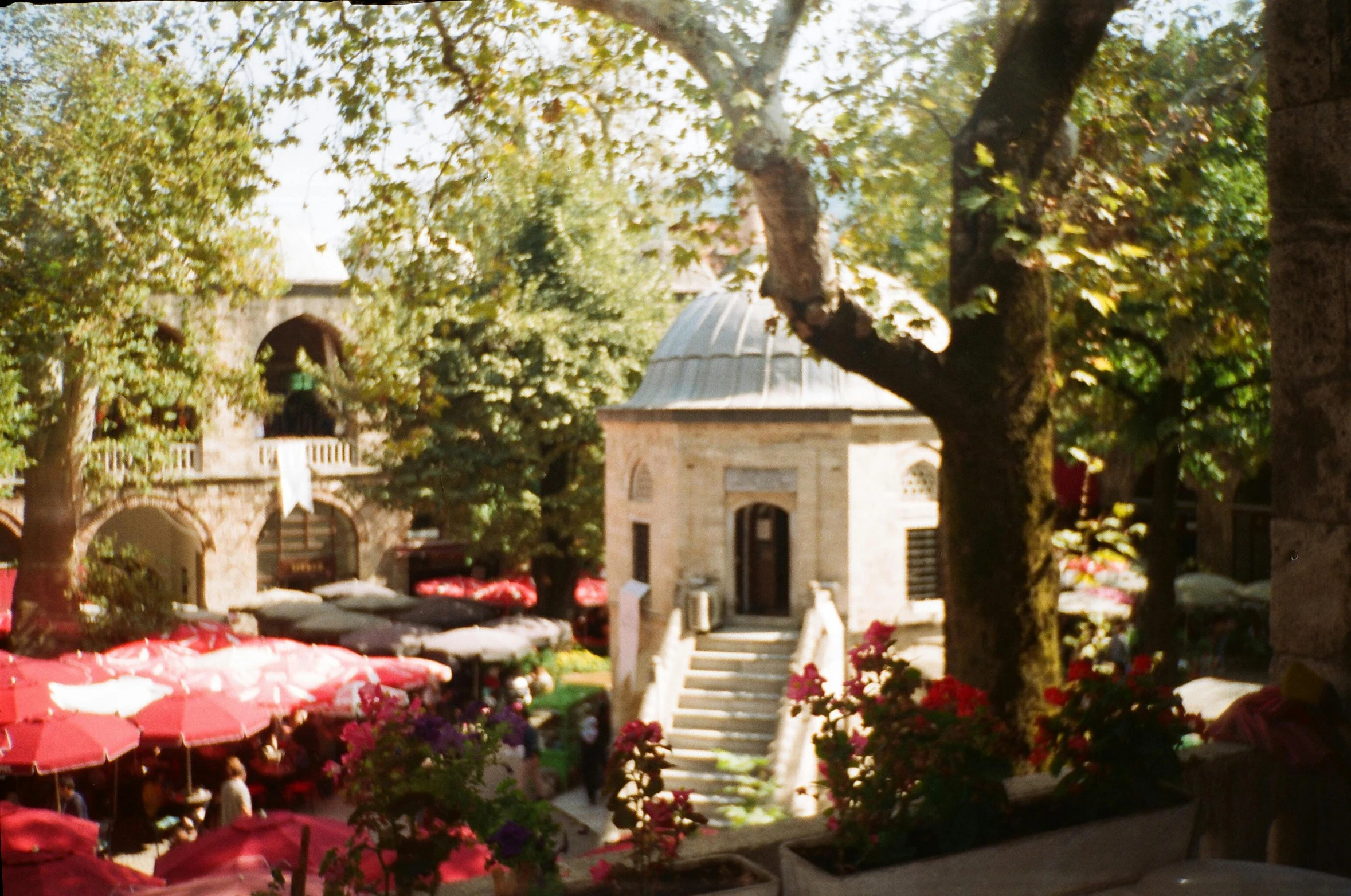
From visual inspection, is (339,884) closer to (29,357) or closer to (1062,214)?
(1062,214)

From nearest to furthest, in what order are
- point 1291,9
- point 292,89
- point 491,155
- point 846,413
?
point 1291,9
point 292,89
point 491,155
point 846,413

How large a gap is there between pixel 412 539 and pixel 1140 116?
25.8m

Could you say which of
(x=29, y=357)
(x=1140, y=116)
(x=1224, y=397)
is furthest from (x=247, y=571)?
(x=1140, y=116)

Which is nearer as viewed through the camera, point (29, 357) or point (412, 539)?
point (29, 357)

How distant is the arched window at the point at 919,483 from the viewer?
18.7 meters

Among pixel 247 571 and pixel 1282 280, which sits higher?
pixel 1282 280

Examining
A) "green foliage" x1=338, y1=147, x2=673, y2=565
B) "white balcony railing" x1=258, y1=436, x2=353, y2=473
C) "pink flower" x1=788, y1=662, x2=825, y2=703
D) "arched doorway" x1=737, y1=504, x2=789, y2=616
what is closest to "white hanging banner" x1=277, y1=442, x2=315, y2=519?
"white balcony railing" x1=258, y1=436, x2=353, y2=473

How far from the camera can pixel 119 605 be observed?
17906 millimetres

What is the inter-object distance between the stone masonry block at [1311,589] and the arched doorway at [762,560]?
45.7 ft

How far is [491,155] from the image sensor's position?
7.14m

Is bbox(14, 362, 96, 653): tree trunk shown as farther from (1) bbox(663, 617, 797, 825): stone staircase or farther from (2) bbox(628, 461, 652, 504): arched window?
(1) bbox(663, 617, 797, 825): stone staircase

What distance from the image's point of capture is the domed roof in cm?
1873

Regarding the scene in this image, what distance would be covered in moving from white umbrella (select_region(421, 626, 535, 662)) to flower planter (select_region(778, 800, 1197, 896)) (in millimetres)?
15784

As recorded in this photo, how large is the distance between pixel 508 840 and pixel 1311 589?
3488 mm
